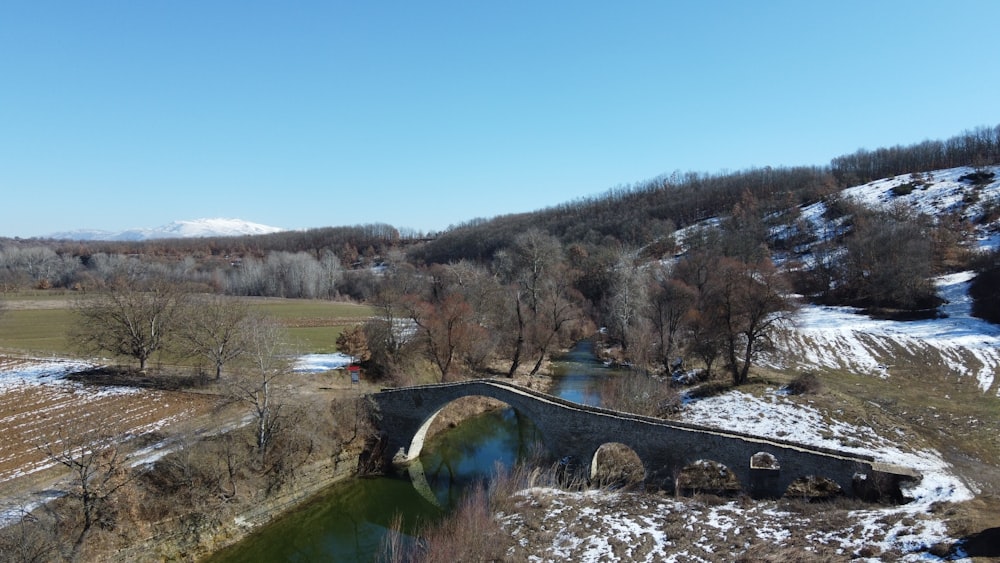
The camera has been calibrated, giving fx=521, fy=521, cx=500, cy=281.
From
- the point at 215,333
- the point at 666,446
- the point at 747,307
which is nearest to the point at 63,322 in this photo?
the point at 215,333

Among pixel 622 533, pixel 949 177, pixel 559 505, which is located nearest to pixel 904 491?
pixel 622 533

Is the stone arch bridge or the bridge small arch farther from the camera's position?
the bridge small arch

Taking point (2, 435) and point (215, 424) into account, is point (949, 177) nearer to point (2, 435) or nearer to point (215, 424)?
point (215, 424)

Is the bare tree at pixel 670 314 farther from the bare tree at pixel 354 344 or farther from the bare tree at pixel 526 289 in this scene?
the bare tree at pixel 354 344

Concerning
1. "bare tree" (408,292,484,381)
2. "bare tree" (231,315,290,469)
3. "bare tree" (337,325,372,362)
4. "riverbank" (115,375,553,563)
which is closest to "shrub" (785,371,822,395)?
"bare tree" (408,292,484,381)

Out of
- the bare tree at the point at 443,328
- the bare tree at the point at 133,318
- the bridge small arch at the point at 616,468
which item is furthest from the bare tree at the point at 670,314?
the bare tree at the point at 133,318

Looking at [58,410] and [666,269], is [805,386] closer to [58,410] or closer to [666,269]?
[666,269]

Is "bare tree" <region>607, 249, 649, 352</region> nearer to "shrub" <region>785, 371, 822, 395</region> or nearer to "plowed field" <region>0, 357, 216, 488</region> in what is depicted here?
"shrub" <region>785, 371, 822, 395</region>
